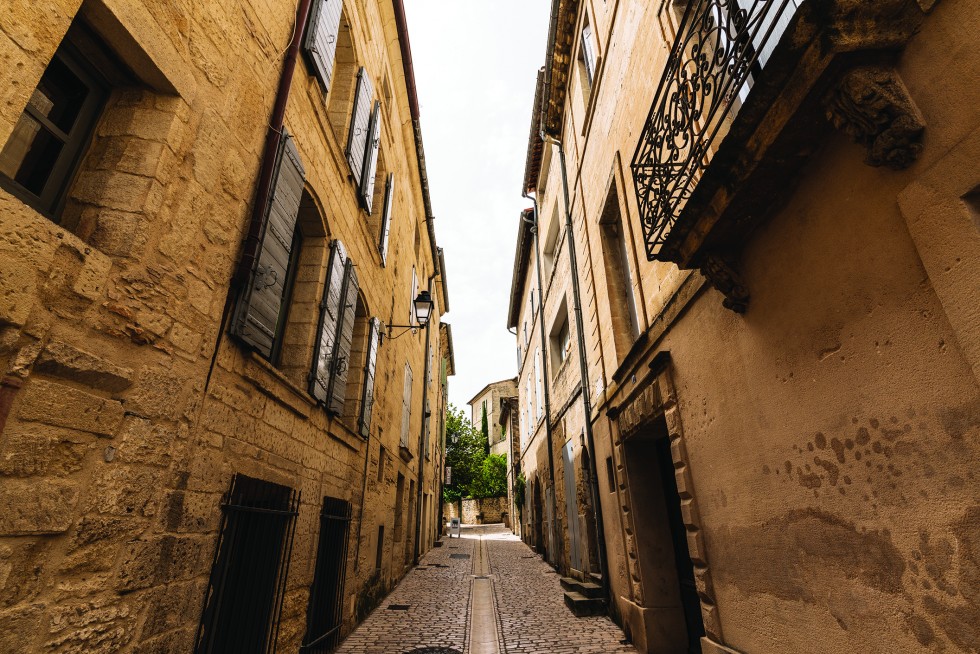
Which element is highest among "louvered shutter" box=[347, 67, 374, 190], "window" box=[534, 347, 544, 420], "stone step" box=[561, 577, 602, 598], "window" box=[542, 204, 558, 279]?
"window" box=[542, 204, 558, 279]

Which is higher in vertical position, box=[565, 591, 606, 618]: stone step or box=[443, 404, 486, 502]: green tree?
box=[443, 404, 486, 502]: green tree

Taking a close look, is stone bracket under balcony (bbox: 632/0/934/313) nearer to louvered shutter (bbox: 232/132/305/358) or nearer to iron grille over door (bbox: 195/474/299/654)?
louvered shutter (bbox: 232/132/305/358)

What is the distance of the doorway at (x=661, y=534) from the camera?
16.5 feet

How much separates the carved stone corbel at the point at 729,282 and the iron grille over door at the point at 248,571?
143 inches

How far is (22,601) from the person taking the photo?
178 cm

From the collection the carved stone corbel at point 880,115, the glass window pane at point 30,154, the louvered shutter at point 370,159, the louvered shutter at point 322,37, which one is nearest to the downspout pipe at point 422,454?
the louvered shutter at point 370,159

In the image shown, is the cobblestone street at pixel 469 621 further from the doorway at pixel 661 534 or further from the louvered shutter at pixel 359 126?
the louvered shutter at pixel 359 126

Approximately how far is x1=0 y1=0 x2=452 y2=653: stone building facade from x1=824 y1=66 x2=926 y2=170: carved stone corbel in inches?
132

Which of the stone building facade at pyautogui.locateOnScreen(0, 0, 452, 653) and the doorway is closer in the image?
the stone building facade at pyautogui.locateOnScreen(0, 0, 452, 653)

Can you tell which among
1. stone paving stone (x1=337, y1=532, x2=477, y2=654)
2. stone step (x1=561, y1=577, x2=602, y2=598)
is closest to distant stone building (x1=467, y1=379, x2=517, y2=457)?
stone paving stone (x1=337, y1=532, x2=477, y2=654)

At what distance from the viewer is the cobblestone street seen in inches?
205

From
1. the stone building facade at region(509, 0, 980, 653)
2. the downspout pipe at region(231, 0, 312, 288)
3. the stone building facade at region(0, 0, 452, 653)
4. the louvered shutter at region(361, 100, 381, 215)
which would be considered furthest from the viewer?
the louvered shutter at region(361, 100, 381, 215)

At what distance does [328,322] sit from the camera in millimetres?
5012

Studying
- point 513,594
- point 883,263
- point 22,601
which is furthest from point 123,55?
point 513,594
